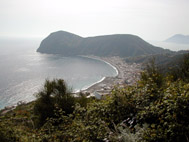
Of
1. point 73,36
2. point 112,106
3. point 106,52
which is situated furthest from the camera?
point 73,36

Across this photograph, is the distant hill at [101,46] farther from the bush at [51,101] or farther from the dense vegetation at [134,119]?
the dense vegetation at [134,119]

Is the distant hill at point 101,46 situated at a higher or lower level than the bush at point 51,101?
higher

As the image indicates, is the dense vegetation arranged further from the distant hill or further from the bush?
the distant hill

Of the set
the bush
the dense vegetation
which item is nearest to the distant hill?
the bush

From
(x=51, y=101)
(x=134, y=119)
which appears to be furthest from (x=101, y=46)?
(x=134, y=119)

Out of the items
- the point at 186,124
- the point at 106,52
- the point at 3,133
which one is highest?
the point at 106,52

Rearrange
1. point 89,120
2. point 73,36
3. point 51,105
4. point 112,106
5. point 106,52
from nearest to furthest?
point 89,120 < point 112,106 < point 51,105 < point 106,52 < point 73,36

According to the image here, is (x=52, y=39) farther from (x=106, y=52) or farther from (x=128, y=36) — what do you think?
(x=128, y=36)

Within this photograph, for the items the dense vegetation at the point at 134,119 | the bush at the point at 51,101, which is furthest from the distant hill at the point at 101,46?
the dense vegetation at the point at 134,119

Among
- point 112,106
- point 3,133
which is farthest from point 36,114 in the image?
point 112,106
